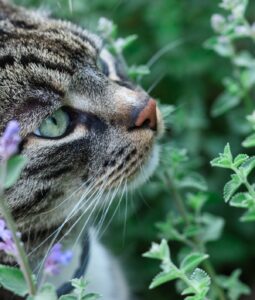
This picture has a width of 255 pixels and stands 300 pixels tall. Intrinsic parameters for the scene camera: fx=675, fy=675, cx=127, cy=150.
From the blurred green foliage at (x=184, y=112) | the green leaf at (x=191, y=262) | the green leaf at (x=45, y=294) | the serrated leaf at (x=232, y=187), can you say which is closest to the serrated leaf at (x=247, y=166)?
the serrated leaf at (x=232, y=187)

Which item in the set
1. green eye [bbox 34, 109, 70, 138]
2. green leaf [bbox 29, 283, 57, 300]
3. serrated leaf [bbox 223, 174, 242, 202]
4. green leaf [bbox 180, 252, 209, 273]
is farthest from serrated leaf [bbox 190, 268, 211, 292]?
green eye [bbox 34, 109, 70, 138]

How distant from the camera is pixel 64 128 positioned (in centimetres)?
178

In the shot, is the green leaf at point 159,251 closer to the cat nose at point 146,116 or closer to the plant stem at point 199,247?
the cat nose at point 146,116

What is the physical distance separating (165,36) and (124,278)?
99 centimetres

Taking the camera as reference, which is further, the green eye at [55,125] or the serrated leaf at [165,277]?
the green eye at [55,125]

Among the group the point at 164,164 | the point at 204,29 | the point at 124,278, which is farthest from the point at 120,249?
the point at 204,29

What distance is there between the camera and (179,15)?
286 centimetres

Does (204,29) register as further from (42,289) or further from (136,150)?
(42,289)

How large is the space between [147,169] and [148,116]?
0.19 meters

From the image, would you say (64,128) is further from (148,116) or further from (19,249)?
(19,249)

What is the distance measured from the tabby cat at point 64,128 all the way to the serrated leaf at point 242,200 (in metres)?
0.39

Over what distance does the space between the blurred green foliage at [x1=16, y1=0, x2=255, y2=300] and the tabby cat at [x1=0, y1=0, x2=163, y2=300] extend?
73 cm

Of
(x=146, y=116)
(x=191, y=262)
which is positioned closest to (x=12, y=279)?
(x=191, y=262)

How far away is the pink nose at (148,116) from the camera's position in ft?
5.91
